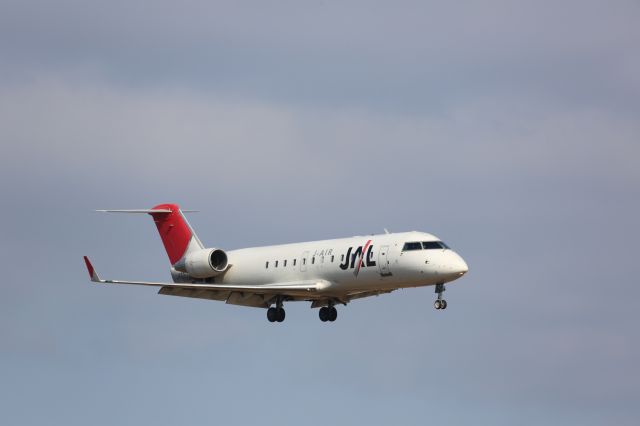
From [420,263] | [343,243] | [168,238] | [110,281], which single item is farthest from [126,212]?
[420,263]

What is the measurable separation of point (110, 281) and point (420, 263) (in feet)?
41.0

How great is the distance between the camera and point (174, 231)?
2507 inches

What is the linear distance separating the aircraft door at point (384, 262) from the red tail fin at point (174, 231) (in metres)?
12.2

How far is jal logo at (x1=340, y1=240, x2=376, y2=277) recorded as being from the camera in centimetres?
5384

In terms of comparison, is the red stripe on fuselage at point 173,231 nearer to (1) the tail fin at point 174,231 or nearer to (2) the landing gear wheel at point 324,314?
(1) the tail fin at point 174,231

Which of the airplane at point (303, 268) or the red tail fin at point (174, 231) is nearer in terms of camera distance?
the airplane at point (303, 268)

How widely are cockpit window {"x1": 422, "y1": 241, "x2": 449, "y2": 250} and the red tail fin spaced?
1371 centimetres

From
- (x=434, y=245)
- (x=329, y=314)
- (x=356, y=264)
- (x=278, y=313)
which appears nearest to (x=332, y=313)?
(x=329, y=314)

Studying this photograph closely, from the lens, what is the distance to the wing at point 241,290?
55750 millimetres

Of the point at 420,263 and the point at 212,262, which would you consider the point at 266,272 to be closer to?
the point at 212,262

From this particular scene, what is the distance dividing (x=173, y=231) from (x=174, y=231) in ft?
0.27

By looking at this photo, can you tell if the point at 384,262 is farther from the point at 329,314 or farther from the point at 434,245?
the point at 329,314

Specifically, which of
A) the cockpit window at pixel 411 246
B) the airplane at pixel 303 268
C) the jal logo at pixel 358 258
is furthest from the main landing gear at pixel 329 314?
the cockpit window at pixel 411 246

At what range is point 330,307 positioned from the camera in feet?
193
